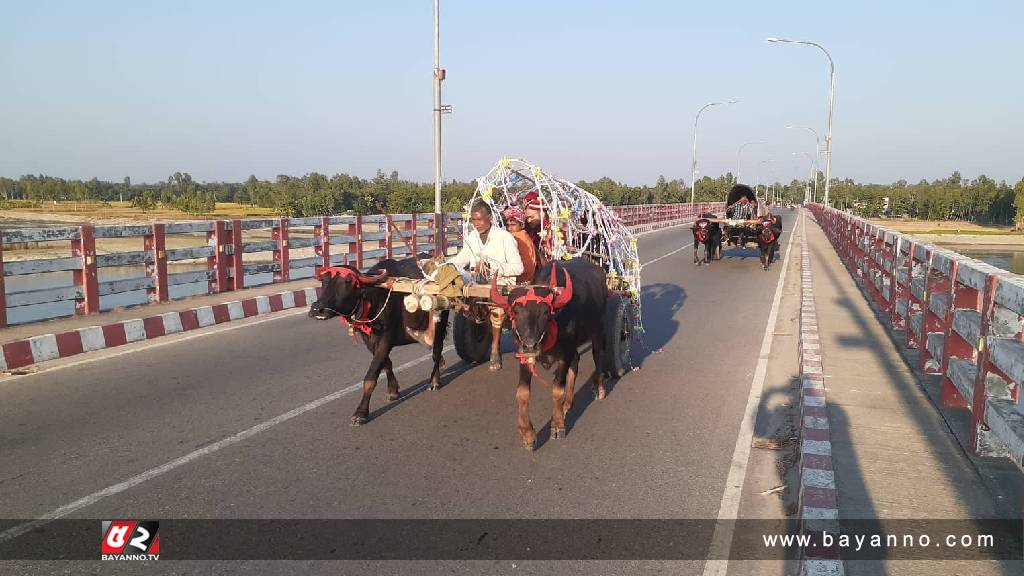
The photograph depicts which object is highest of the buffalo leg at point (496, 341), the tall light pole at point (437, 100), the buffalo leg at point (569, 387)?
the tall light pole at point (437, 100)

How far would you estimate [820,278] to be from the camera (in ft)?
57.7

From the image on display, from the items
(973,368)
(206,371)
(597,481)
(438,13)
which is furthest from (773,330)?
(438,13)

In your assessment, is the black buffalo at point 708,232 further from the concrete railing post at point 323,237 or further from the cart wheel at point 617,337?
the cart wheel at point 617,337

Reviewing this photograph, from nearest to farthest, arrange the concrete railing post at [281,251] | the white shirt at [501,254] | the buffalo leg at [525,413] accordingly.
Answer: the buffalo leg at [525,413]
the white shirt at [501,254]
the concrete railing post at [281,251]

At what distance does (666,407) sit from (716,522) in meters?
2.62

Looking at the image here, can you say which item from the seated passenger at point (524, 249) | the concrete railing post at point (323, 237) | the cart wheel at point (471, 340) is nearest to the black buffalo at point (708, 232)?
the concrete railing post at point (323, 237)

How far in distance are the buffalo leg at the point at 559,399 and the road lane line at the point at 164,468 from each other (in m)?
2.38

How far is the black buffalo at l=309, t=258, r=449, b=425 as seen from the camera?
20.4 ft

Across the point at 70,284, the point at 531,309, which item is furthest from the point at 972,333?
the point at 70,284

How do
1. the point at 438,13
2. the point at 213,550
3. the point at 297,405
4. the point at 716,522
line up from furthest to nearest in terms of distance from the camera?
the point at 438,13 → the point at 297,405 → the point at 716,522 → the point at 213,550

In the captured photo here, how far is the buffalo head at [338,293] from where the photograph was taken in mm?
6141

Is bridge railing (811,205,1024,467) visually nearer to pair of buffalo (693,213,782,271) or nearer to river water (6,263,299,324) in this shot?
pair of buffalo (693,213,782,271)

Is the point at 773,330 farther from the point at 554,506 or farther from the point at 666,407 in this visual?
the point at 554,506

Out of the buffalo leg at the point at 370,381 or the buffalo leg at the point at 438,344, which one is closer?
the buffalo leg at the point at 370,381
